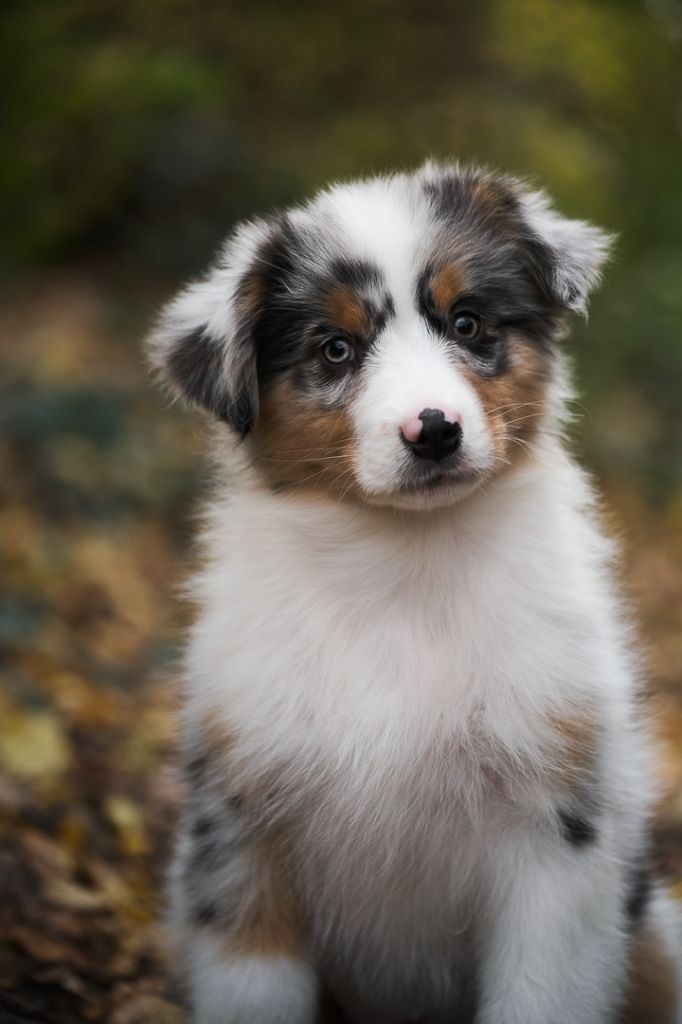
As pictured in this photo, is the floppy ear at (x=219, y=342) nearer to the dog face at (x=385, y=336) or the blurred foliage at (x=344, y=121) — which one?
the dog face at (x=385, y=336)

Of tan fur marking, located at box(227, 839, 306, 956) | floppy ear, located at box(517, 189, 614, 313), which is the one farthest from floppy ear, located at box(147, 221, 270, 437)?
tan fur marking, located at box(227, 839, 306, 956)

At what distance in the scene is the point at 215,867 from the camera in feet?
11.9

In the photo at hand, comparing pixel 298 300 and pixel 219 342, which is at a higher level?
pixel 298 300

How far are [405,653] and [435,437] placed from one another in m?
0.62

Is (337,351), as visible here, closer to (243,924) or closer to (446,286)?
(446,286)

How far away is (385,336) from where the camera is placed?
357cm

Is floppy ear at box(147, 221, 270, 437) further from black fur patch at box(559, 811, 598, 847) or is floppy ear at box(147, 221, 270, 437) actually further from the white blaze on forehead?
black fur patch at box(559, 811, 598, 847)

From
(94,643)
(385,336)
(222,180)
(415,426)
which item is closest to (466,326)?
(385,336)

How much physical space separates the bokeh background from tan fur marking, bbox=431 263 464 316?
3567mm

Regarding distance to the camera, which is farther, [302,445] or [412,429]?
[302,445]

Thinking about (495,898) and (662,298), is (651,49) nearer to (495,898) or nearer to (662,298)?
(662,298)

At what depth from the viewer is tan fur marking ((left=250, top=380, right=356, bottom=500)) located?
3.59 meters

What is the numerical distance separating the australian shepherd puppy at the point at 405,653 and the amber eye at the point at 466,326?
0.03ft

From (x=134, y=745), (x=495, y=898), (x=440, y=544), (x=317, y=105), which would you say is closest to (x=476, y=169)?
(x=440, y=544)
